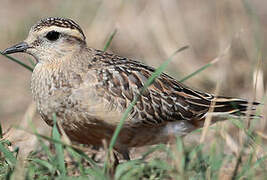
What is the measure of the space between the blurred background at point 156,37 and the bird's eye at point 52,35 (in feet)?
10.5

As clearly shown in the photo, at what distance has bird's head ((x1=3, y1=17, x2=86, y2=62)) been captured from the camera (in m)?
6.39

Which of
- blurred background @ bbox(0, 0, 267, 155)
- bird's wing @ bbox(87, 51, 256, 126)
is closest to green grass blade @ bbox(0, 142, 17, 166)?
bird's wing @ bbox(87, 51, 256, 126)

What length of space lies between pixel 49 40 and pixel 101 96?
0.92 metres

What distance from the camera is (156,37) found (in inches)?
427

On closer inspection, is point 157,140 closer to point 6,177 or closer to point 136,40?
point 6,177

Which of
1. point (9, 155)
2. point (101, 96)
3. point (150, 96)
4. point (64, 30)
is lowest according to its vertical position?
point (9, 155)

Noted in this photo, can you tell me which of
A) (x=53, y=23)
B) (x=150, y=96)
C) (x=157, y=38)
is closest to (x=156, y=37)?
(x=157, y=38)

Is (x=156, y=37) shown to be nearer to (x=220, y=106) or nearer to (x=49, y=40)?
(x=220, y=106)

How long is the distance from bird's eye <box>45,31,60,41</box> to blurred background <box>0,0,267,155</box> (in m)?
3.19

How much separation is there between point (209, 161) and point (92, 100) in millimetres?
1349

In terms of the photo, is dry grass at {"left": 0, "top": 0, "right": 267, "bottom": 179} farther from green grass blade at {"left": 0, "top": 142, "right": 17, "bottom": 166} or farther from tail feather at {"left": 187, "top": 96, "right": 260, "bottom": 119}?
green grass blade at {"left": 0, "top": 142, "right": 17, "bottom": 166}

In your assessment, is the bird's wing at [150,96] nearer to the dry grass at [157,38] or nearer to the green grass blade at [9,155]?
the green grass blade at [9,155]

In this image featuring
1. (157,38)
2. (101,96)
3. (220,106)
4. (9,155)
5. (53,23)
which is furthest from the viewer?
(157,38)

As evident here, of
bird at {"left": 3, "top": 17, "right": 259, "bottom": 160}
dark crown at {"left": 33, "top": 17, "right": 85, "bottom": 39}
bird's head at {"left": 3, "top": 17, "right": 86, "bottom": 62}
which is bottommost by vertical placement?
bird at {"left": 3, "top": 17, "right": 259, "bottom": 160}
